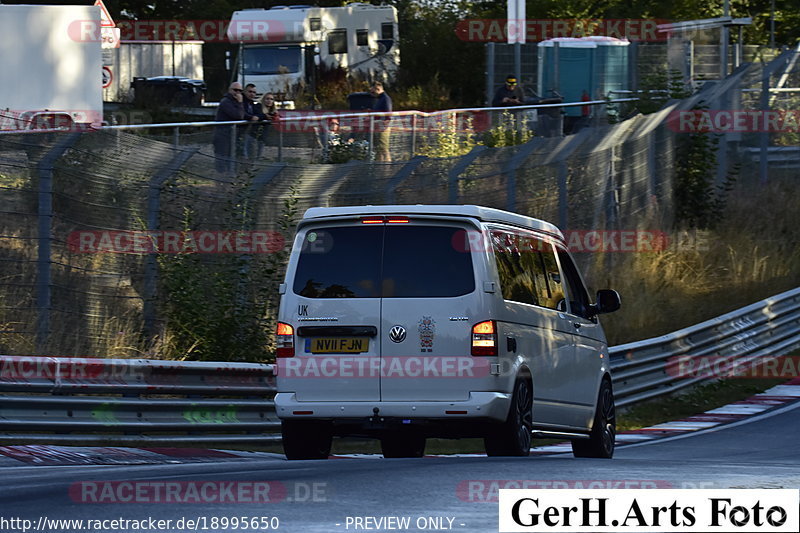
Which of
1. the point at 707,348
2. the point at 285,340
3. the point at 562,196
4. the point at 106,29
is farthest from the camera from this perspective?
the point at 106,29

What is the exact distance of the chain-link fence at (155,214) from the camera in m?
13.8

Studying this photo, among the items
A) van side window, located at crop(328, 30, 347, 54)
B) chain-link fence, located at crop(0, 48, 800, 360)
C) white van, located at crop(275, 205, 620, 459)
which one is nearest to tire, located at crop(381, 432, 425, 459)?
white van, located at crop(275, 205, 620, 459)

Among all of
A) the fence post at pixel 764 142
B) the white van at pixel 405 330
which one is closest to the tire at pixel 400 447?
the white van at pixel 405 330

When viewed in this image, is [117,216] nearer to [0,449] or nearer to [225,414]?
[225,414]

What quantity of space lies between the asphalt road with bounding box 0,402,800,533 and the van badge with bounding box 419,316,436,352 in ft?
3.30

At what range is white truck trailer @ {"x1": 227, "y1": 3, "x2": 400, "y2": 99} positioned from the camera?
147 feet

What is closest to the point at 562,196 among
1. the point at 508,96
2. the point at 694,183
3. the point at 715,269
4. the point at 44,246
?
the point at 715,269

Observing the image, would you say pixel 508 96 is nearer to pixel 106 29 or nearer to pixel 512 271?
pixel 106 29

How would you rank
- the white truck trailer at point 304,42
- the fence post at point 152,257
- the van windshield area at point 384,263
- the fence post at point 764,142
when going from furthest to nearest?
1. the white truck trailer at point 304,42
2. the fence post at point 764,142
3. the fence post at point 152,257
4. the van windshield area at point 384,263

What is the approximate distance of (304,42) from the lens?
150 feet

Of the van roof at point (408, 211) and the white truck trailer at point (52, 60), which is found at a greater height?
the white truck trailer at point (52, 60)

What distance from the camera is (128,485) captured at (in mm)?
7758

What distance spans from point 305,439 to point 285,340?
82 cm

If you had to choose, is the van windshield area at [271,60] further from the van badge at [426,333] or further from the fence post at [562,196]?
the van badge at [426,333]
